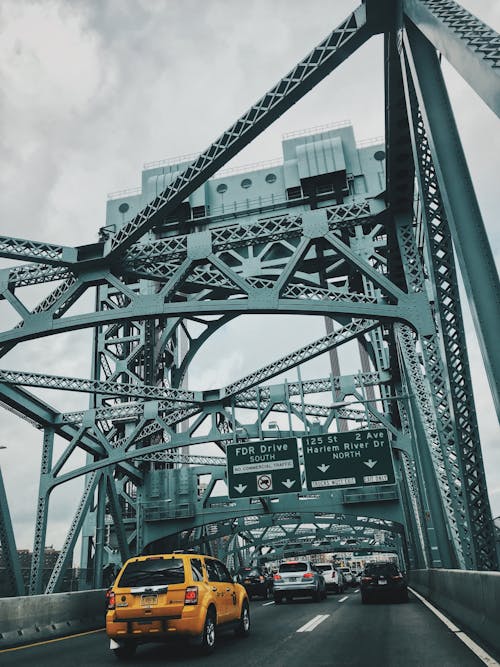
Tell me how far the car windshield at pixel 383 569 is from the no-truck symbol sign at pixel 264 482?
812 centimetres

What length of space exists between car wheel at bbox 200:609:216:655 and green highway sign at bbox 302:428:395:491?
729 inches

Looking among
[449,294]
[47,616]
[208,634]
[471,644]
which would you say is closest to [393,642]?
[471,644]

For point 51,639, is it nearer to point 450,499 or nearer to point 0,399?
point 450,499

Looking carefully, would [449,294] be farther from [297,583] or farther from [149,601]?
[297,583]

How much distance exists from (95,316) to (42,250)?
8.48 feet

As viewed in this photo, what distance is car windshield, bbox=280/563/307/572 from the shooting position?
24.2 metres

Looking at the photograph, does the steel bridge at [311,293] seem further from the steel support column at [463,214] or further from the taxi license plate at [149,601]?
the taxi license plate at [149,601]

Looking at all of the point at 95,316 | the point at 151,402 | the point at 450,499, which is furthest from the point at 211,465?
the point at 450,499

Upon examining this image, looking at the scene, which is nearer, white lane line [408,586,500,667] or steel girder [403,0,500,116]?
steel girder [403,0,500,116]

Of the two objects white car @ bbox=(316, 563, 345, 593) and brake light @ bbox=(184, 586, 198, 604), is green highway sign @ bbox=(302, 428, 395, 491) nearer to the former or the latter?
white car @ bbox=(316, 563, 345, 593)

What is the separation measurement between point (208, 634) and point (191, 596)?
72 cm

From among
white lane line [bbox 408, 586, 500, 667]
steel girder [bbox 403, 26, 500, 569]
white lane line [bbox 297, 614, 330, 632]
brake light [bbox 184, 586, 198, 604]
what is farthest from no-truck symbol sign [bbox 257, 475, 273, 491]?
brake light [bbox 184, 586, 198, 604]

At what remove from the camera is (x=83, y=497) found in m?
26.4

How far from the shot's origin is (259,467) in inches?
1138
